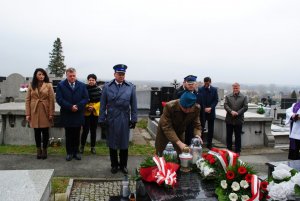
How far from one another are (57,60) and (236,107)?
3170 cm

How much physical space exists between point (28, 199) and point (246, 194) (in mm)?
2295

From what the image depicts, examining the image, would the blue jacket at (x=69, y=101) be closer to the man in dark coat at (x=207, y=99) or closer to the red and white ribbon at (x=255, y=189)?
the man in dark coat at (x=207, y=99)

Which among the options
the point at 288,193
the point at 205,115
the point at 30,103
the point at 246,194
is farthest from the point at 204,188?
the point at 205,115

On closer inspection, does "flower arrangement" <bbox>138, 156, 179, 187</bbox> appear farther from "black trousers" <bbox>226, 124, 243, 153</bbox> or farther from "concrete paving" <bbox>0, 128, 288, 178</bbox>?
"black trousers" <bbox>226, 124, 243, 153</bbox>

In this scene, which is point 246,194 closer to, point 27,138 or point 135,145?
point 135,145

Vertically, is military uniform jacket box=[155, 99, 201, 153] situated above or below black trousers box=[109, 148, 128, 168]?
above

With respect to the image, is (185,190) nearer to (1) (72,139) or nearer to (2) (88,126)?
(1) (72,139)

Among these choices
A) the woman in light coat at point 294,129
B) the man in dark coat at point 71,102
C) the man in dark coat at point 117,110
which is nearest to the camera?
the man in dark coat at point 117,110

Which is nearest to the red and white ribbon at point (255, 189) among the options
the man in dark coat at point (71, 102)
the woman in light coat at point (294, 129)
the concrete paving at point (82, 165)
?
the concrete paving at point (82, 165)

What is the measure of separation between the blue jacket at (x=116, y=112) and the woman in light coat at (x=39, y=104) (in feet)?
4.90

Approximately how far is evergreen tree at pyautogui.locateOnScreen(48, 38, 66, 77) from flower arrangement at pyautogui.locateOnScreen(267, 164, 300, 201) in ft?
117

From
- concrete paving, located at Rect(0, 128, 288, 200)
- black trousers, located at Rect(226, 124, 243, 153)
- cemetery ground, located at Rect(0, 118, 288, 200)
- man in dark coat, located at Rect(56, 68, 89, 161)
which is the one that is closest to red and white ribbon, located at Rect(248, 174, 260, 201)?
cemetery ground, located at Rect(0, 118, 288, 200)

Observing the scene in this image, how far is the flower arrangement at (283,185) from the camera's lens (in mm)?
3178

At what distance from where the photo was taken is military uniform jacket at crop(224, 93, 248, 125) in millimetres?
8242
